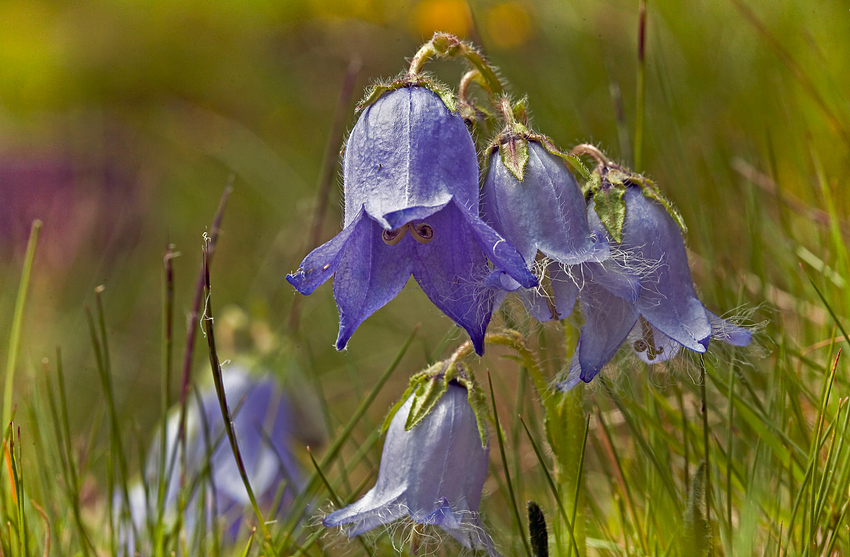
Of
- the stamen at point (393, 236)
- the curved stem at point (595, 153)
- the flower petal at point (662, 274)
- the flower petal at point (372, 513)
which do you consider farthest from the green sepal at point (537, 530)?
the curved stem at point (595, 153)

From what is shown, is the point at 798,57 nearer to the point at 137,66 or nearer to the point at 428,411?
the point at 428,411

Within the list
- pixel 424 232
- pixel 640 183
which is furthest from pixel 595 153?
pixel 424 232

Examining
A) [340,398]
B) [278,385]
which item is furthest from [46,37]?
[278,385]

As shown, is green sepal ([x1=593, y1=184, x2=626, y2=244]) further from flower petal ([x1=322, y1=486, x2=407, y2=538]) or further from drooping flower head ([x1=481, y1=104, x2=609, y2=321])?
flower petal ([x1=322, y1=486, x2=407, y2=538])

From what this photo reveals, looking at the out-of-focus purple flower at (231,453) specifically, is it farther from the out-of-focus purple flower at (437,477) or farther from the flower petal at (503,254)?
the flower petal at (503,254)

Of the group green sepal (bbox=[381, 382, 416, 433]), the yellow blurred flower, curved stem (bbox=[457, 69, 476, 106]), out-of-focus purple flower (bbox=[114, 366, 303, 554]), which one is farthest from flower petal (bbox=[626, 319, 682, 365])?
the yellow blurred flower

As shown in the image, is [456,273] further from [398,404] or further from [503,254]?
[398,404]
